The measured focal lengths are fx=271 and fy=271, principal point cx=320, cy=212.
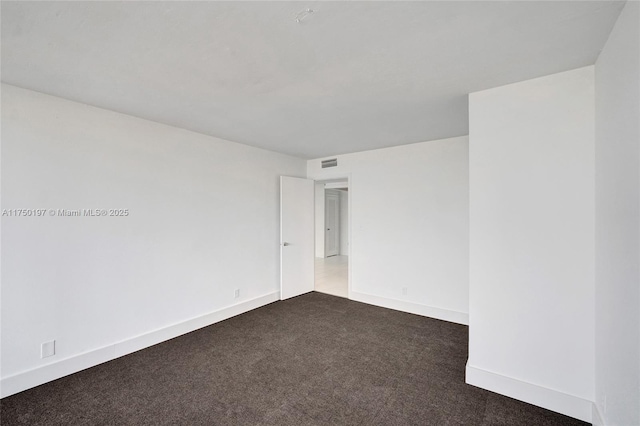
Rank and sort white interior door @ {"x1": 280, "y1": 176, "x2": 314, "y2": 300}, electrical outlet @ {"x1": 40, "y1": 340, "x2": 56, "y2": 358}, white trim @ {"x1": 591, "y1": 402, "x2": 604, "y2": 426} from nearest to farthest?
1. white trim @ {"x1": 591, "y1": 402, "x2": 604, "y2": 426}
2. electrical outlet @ {"x1": 40, "y1": 340, "x2": 56, "y2": 358}
3. white interior door @ {"x1": 280, "y1": 176, "x2": 314, "y2": 300}

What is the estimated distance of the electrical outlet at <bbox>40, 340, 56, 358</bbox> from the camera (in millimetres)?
2363

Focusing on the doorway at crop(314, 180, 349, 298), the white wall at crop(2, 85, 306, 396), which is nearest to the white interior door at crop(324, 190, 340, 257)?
the doorway at crop(314, 180, 349, 298)

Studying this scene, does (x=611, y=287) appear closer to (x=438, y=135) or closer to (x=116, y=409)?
(x=438, y=135)

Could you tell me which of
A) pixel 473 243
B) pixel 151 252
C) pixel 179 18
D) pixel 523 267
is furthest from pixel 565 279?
pixel 151 252

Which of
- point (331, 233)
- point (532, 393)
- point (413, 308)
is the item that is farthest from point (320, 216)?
point (532, 393)

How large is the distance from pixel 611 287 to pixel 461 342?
182cm

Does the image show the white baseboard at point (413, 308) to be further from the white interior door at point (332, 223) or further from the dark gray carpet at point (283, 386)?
the white interior door at point (332, 223)

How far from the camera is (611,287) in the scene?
163 centimetres

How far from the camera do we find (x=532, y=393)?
2.11 meters

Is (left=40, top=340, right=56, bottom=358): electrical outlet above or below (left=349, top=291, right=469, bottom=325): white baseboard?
above

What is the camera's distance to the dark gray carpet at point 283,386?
1.98m

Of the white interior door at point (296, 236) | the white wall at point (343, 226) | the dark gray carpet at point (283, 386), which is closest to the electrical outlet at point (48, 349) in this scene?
the dark gray carpet at point (283, 386)

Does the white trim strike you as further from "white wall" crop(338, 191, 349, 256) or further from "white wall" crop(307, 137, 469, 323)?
"white wall" crop(338, 191, 349, 256)

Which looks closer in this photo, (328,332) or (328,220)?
(328,332)
